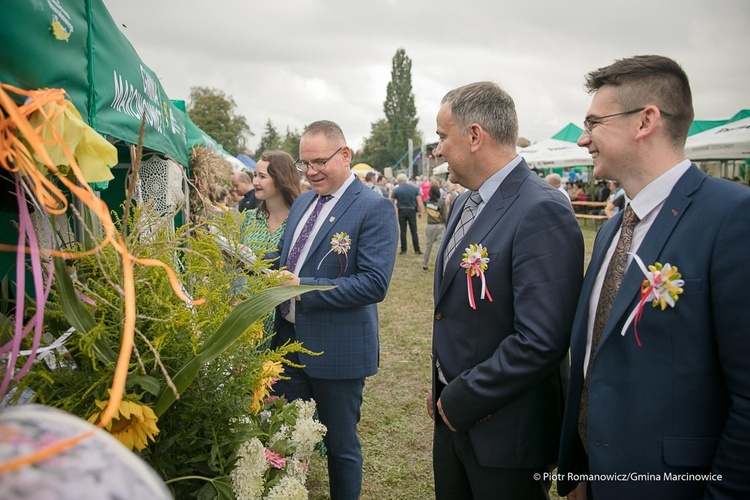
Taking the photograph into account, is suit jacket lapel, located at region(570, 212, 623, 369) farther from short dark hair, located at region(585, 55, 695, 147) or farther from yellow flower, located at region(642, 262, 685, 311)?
short dark hair, located at region(585, 55, 695, 147)

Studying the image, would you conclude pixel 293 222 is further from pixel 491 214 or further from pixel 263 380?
pixel 263 380

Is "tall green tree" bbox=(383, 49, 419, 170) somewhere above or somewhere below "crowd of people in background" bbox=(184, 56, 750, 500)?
above

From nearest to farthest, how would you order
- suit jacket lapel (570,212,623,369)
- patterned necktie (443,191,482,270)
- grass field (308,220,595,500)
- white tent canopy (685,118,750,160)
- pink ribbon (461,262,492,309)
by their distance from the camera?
suit jacket lapel (570,212,623,369) < pink ribbon (461,262,492,309) < patterned necktie (443,191,482,270) < grass field (308,220,595,500) < white tent canopy (685,118,750,160)

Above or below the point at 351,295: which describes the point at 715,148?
above

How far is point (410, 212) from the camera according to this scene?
520 inches

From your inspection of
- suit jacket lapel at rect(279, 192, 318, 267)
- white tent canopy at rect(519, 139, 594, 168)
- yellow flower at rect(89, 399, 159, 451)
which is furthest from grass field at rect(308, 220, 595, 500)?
white tent canopy at rect(519, 139, 594, 168)

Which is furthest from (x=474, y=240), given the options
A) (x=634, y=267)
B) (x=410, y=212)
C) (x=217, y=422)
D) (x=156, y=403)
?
(x=410, y=212)

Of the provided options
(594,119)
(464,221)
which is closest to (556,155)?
(464,221)

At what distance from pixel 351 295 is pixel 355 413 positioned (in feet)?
2.43

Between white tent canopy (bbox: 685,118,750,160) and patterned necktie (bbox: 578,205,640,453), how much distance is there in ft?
31.4

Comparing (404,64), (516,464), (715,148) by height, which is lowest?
(516,464)

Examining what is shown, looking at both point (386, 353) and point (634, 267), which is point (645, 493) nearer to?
point (634, 267)

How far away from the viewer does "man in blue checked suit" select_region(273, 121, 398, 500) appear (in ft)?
8.90

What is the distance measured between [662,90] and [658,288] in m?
0.63
